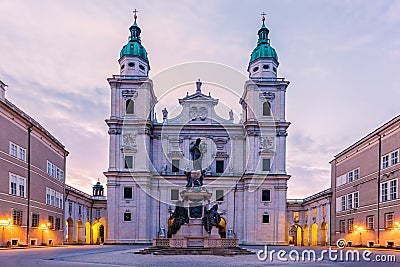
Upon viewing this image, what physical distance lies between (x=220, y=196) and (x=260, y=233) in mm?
7616

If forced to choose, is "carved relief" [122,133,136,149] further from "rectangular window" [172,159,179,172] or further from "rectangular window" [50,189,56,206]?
"rectangular window" [50,189,56,206]

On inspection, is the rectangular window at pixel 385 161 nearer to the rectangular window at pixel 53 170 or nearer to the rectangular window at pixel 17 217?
the rectangular window at pixel 17 217

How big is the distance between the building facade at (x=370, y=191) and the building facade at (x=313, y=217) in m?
3.33

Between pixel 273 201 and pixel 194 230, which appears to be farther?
pixel 273 201

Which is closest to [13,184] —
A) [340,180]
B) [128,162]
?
[128,162]

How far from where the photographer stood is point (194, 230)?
3606 centimetres

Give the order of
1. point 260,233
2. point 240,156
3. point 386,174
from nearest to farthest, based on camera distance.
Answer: point 386,174, point 260,233, point 240,156

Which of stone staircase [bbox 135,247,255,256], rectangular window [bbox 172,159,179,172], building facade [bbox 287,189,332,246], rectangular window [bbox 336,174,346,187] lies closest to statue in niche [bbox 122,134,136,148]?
rectangular window [bbox 172,159,179,172]

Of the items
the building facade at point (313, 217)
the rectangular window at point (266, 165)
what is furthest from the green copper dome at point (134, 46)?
the building facade at point (313, 217)

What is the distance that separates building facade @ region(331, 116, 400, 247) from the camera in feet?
163

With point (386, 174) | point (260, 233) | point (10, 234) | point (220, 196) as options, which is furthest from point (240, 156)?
point (10, 234)

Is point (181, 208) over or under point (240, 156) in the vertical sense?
under

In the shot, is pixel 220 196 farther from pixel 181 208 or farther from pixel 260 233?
pixel 181 208

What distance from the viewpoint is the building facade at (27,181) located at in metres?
44.4
